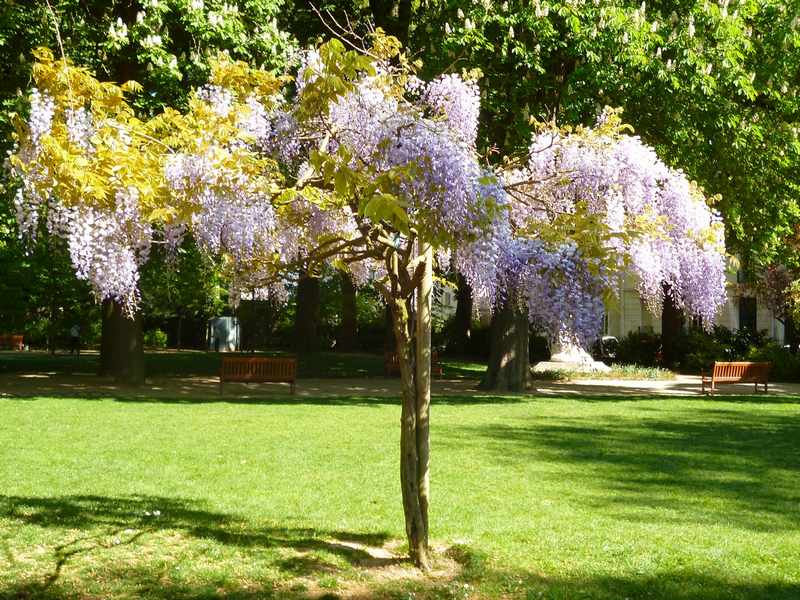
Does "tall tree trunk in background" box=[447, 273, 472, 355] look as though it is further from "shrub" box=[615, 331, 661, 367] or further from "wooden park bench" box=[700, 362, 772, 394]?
"wooden park bench" box=[700, 362, 772, 394]

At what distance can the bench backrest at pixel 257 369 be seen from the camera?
19.5 meters

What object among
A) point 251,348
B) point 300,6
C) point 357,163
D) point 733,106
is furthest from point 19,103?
point 251,348

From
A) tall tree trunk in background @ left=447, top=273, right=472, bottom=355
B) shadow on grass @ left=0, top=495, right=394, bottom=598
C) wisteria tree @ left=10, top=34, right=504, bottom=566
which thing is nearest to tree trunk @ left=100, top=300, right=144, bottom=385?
wisteria tree @ left=10, top=34, right=504, bottom=566

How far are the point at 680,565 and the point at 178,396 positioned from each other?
14189 millimetres

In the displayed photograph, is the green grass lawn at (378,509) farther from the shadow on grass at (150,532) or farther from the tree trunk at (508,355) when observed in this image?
the tree trunk at (508,355)

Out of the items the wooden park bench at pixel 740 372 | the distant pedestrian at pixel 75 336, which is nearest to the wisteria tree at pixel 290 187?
the wooden park bench at pixel 740 372

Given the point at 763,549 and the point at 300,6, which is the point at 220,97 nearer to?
the point at 763,549

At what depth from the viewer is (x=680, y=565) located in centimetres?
634

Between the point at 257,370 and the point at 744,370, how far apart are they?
11446 mm

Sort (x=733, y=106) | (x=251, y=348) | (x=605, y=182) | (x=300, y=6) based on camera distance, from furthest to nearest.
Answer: (x=251, y=348), (x=300, y=6), (x=733, y=106), (x=605, y=182)

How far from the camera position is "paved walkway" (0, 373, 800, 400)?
1947 cm

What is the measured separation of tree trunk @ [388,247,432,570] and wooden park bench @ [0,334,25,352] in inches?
1635

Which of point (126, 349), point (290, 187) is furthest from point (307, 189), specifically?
point (126, 349)

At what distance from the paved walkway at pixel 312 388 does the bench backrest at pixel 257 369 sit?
0.42 m
